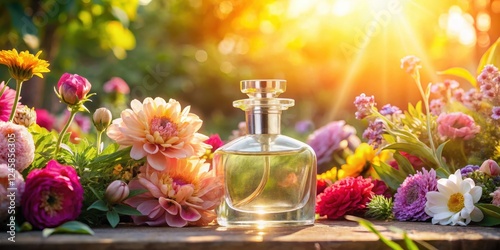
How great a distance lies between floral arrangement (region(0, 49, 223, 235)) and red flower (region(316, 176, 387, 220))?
0.31 metres

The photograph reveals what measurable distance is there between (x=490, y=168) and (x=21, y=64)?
1126 mm

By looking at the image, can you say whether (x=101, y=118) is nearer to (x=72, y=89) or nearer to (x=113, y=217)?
(x=72, y=89)

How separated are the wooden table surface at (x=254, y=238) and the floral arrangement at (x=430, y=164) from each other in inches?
4.7

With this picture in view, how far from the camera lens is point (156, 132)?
1.61 m

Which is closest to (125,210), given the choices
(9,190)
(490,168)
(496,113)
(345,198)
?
(9,190)

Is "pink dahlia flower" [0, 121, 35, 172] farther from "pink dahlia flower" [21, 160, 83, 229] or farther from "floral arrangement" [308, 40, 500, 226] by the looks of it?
"floral arrangement" [308, 40, 500, 226]

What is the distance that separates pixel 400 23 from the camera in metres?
6.03

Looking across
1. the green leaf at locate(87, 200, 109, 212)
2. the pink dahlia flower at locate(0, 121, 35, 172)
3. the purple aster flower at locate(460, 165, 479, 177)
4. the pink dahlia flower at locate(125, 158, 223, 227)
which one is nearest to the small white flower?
the purple aster flower at locate(460, 165, 479, 177)

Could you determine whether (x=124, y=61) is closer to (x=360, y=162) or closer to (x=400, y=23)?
(x=400, y=23)

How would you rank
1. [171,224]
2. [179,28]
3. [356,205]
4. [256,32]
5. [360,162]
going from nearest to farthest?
1. [171,224]
2. [356,205]
3. [360,162]
4. [256,32]
5. [179,28]

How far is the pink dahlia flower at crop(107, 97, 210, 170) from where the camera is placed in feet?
5.29

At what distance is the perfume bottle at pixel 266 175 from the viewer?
1.64 meters

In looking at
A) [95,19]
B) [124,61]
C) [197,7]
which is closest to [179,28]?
[197,7]

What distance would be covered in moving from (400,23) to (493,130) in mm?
4207
